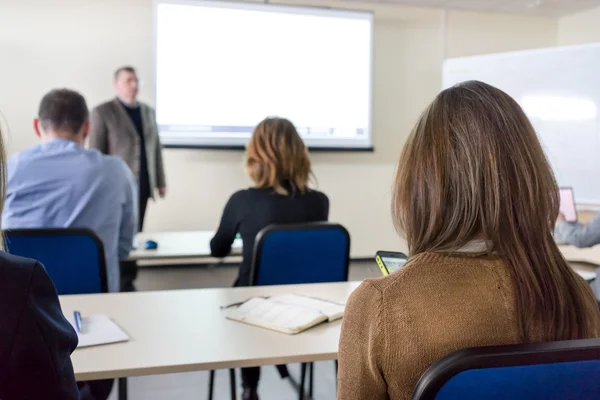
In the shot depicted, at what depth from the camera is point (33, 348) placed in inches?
27.9

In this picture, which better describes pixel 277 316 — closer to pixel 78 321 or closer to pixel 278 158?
pixel 78 321

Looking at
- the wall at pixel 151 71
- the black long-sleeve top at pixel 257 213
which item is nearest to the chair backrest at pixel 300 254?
the black long-sleeve top at pixel 257 213

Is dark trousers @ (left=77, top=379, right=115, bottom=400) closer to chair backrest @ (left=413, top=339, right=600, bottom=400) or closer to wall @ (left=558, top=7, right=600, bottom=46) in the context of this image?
chair backrest @ (left=413, top=339, right=600, bottom=400)

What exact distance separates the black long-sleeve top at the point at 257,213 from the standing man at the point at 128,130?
87.1 inches

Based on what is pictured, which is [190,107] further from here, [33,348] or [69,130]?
[33,348]

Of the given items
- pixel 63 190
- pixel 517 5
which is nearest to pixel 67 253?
pixel 63 190

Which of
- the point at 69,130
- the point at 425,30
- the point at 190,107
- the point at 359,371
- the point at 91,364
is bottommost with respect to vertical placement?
the point at 91,364

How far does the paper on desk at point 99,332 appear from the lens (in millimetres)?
1282

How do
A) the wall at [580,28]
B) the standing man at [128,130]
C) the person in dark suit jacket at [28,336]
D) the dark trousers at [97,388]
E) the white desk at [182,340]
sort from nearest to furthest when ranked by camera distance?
the person in dark suit jacket at [28,336]
the white desk at [182,340]
the dark trousers at [97,388]
the standing man at [128,130]
the wall at [580,28]

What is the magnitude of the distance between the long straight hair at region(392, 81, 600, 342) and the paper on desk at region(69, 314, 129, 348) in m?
0.79

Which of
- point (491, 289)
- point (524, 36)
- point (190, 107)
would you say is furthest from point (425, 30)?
point (491, 289)

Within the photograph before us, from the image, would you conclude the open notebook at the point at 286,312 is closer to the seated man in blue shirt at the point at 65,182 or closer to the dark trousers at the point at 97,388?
the dark trousers at the point at 97,388

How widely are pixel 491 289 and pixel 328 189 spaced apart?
4469 millimetres

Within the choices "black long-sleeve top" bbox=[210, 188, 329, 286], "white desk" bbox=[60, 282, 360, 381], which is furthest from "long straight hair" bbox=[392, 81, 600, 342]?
"black long-sleeve top" bbox=[210, 188, 329, 286]
